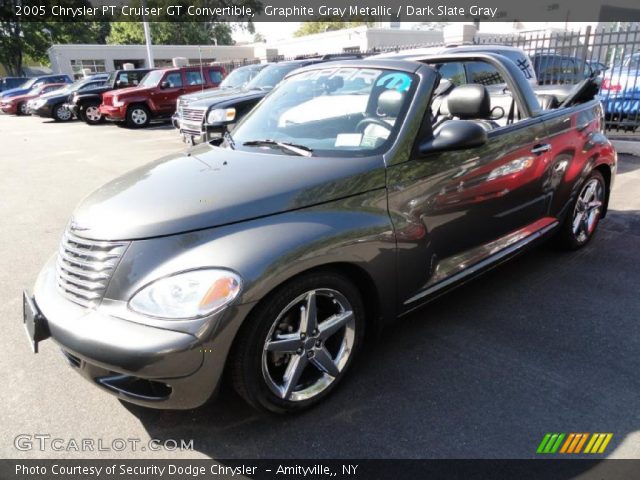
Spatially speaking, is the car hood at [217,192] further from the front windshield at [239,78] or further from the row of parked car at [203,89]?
the front windshield at [239,78]

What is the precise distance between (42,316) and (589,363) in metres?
3.01

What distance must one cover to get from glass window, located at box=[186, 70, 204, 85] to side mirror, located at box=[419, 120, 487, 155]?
49.5ft

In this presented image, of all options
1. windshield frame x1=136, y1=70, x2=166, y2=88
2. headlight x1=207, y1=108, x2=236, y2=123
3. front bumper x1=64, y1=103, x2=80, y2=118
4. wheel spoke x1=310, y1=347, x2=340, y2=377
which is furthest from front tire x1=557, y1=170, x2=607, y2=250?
front bumper x1=64, y1=103, x2=80, y2=118

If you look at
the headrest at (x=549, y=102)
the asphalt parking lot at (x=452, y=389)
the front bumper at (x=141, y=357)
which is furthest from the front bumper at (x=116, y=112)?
the front bumper at (x=141, y=357)

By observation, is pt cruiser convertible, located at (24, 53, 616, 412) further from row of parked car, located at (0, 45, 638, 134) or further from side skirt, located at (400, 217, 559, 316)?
row of parked car, located at (0, 45, 638, 134)

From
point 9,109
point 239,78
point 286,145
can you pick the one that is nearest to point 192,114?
point 239,78

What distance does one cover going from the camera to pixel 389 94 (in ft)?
9.90

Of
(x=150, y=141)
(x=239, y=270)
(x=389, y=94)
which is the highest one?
(x=389, y=94)

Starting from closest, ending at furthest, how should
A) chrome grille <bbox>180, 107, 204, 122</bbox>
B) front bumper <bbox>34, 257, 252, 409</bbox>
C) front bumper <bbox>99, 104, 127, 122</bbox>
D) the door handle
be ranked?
1. front bumper <bbox>34, 257, 252, 409</bbox>
2. the door handle
3. chrome grille <bbox>180, 107, 204, 122</bbox>
4. front bumper <bbox>99, 104, 127, 122</bbox>

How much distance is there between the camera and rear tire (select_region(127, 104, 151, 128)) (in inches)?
637

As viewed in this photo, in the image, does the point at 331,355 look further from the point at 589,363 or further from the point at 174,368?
the point at 589,363

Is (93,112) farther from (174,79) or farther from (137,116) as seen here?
(174,79)

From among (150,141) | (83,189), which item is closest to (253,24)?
(150,141)

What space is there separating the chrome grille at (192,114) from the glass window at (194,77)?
18.0 ft
